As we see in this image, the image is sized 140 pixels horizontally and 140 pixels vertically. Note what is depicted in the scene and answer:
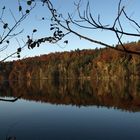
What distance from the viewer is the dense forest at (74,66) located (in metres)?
124

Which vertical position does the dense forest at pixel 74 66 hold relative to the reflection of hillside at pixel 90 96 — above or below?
above

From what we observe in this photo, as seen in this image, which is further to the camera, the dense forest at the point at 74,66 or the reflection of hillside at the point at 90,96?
the dense forest at the point at 74,66

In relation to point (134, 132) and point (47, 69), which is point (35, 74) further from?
point (134, 132)

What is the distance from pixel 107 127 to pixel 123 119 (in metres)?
4.79

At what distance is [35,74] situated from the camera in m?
174

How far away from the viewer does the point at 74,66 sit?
14612cm

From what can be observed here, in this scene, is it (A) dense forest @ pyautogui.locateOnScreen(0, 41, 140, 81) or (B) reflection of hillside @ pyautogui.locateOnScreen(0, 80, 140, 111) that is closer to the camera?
(B) reflection of hillside @ pyautogui.locateOnScreen(0, 80, 140, 111)

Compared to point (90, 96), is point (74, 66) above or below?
above

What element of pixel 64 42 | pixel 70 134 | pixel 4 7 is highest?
pixel 4 7

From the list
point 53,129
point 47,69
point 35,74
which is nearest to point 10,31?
point 53,129

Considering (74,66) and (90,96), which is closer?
(90,96)

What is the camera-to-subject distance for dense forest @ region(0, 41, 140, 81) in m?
124

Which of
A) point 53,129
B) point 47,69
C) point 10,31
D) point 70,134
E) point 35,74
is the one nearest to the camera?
point 10,31

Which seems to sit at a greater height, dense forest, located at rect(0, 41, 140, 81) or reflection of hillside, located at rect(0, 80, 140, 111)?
dense forest, located at rect(0, 41, 140, 81)
